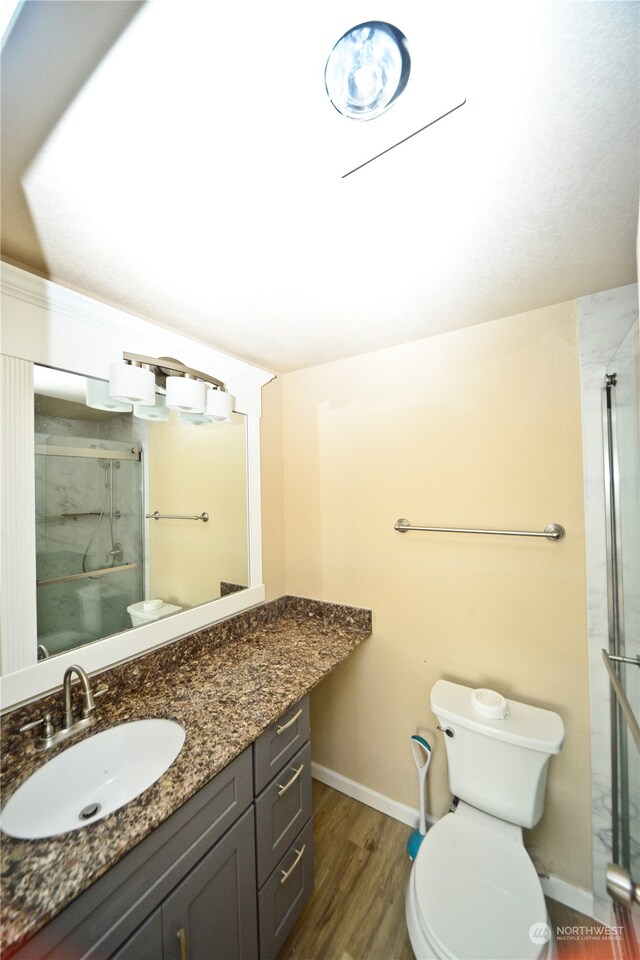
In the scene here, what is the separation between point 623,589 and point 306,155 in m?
1.62

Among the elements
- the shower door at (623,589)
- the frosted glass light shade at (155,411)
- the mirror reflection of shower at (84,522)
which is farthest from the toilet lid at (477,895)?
the frosted glass light shade at (155,411)

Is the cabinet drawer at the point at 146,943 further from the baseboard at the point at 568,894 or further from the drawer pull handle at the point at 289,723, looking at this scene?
the baseboard at the point at 568,894

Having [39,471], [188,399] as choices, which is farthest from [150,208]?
[39,471]

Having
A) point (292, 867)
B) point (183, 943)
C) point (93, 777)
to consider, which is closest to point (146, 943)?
point (183, 943)

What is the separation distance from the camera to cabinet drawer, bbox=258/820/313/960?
1.04 m

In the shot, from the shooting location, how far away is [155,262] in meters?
1.04

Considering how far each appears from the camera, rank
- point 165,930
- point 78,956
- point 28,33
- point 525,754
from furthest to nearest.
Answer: point 525,754 < point 165,930 < point 78,956 < point 28,33

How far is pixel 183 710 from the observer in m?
1.12

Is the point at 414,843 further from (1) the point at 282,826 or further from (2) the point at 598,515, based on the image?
(2) the point at 598,515

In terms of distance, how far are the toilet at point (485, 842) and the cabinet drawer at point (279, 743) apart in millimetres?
530

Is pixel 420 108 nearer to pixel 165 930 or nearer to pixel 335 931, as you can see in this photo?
pixel 165 930

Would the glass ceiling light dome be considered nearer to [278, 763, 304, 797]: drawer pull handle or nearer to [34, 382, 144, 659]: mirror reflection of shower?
[34, 382, 144, 659]: mirror reflection of shower

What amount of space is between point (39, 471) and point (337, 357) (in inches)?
55.1

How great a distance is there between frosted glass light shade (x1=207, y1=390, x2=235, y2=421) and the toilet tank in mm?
1506
